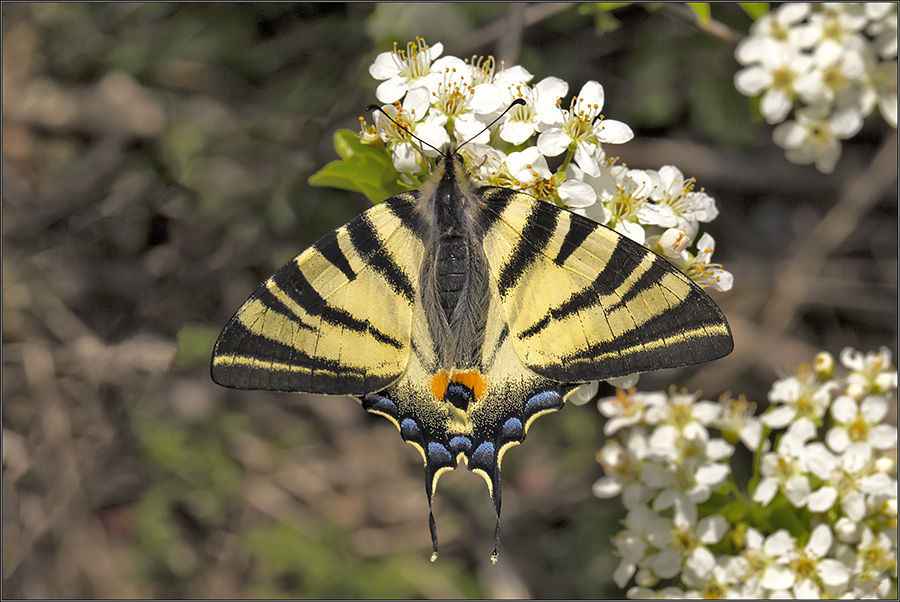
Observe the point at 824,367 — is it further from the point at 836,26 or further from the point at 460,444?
the point at 460,444

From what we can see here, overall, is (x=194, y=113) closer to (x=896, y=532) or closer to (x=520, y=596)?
(x=520, y=596)

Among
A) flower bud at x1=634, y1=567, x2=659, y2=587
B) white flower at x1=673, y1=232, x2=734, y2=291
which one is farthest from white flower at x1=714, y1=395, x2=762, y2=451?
white flower at x1=673, y1=232, x2=734, y2=291

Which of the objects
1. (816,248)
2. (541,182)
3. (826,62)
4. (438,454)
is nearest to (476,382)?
(438,454)

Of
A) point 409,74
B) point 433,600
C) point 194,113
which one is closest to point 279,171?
point 194,113

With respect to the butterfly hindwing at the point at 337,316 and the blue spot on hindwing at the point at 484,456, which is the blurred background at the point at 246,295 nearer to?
the butterfly hindwing at the point at 337,316

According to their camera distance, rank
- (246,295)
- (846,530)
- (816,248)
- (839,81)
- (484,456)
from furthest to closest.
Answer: (816,248) → (246,295) → (839,81) → (846,530) → (484,456)

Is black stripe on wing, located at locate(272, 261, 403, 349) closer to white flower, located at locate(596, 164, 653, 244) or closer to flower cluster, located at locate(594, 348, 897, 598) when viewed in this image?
white flower, located at locate(596, 164, 653, 244)
